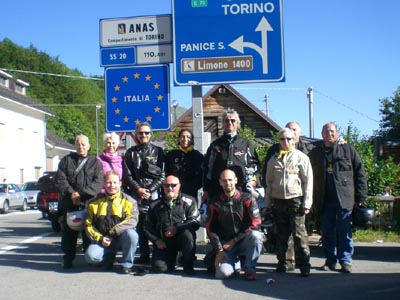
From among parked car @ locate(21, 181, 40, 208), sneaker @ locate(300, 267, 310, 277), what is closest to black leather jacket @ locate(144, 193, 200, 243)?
sneaker @ locate(300, 267, 310, 277)

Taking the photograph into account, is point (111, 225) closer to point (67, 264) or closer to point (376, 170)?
point (67, 264)

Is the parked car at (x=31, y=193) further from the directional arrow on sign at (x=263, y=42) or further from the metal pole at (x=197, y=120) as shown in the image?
the directional arrow on sign at (x=263, y=42)

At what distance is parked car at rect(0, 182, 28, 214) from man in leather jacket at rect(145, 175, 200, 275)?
70.9 feet

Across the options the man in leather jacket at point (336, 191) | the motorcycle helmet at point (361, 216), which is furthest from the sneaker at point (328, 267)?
the motorcycle helmet at point (361, 216)

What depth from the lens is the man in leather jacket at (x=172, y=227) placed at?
7863 millimetres

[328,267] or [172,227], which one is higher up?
[172,227]

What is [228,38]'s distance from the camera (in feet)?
35.2

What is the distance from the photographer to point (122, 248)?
798cm

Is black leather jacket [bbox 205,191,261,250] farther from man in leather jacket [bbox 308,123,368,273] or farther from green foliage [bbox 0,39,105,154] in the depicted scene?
green foliage [bbox 0,39,105,154]

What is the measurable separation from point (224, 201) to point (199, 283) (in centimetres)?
112

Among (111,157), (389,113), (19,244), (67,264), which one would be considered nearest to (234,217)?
(111,157)

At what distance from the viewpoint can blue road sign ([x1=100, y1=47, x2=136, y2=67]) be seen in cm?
1153

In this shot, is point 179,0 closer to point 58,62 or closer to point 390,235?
point 390,235

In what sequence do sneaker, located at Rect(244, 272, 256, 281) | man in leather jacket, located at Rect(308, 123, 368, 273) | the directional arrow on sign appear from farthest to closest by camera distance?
the directional arrow on sign < man in leather jacket, located at Rect(308, 123, 368, 273) < sneaker, located at Rect(244, 272, 256, 281)
